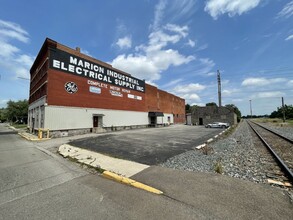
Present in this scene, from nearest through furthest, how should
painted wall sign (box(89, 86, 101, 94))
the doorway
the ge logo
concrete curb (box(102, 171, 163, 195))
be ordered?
concrete curb (box(102, 171, 163, 195)) → the ge logo → painted wall sign (box(89, 86, 101, 94)) → the doorway

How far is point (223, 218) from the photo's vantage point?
3105mm

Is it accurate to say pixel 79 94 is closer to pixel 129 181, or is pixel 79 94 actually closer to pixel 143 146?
pixel 143 146

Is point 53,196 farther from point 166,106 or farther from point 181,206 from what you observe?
point 166,106

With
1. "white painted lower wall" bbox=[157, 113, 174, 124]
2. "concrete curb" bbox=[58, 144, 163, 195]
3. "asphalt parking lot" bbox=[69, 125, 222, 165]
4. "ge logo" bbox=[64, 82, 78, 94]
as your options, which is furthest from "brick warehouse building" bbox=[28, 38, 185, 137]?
"concrete curb" bbox=[58, 144, 163, 195]

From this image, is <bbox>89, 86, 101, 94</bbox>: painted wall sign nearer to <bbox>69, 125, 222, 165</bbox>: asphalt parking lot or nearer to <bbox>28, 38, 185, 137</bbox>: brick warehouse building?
<bbox>28, 38, 185, 137</bbox>: brick warehouse building

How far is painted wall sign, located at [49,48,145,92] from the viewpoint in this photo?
2065cm

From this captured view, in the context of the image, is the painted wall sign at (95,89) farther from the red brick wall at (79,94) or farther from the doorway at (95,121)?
the doorway at (95,121)

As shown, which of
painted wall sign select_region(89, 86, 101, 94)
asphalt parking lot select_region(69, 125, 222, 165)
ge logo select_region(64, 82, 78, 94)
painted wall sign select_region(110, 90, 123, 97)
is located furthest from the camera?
painted wall sign select_region(110, 90, 123, 97)

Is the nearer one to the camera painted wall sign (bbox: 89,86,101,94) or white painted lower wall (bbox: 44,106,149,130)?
white painted lower wall (bbox: 44,106,149,130)

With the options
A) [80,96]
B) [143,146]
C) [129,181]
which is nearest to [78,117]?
[80,96]

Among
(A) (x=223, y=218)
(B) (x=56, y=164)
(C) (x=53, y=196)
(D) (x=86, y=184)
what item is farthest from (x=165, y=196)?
(B) (x=56, y=164)

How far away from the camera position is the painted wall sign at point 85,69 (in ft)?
67.8

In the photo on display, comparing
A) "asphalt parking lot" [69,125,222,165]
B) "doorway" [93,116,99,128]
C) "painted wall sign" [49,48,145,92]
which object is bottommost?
"asphalt parking lot" [69,125,222,165]

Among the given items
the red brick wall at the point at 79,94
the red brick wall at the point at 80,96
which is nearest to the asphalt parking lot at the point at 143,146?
the red brick wall at the point at 80,96
